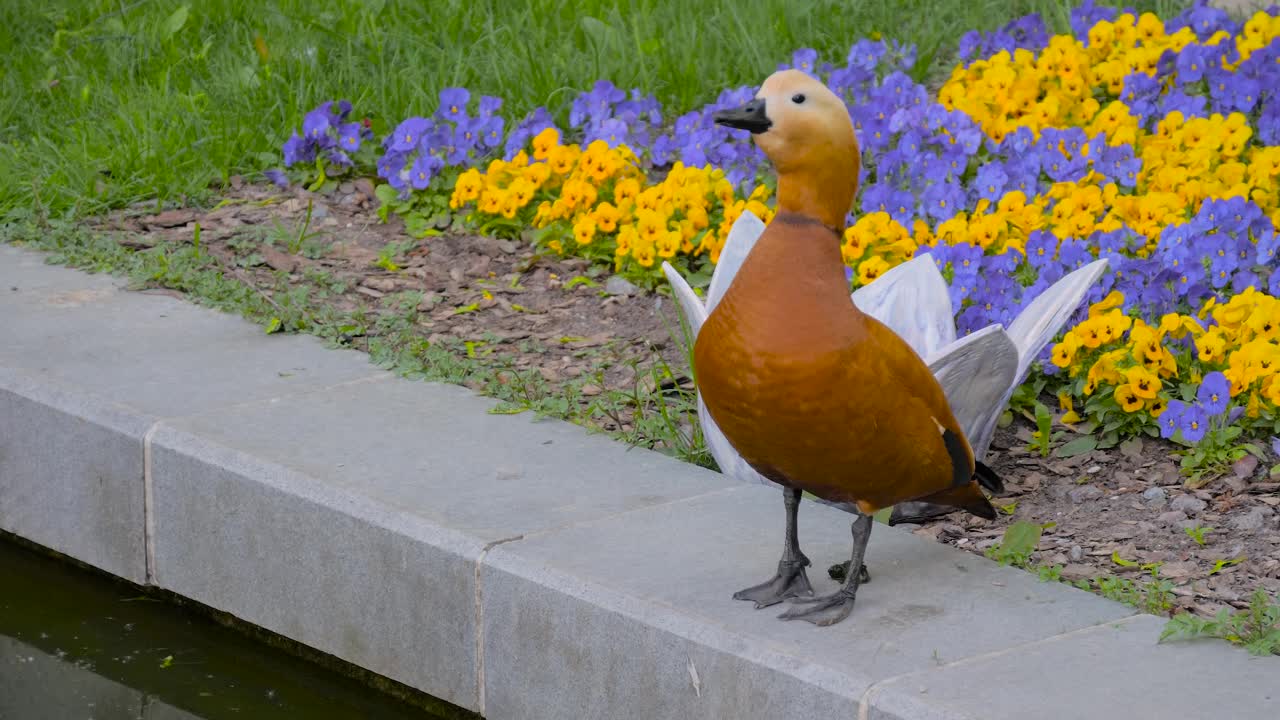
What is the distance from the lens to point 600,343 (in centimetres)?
424

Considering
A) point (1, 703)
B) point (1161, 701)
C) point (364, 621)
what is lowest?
point (1, 703)

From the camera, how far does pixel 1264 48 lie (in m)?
5.15

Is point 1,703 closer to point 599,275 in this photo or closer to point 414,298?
point 414,298

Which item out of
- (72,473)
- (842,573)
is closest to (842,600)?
(842,573)

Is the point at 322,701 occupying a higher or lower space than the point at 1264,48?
lower

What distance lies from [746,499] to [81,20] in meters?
4.64

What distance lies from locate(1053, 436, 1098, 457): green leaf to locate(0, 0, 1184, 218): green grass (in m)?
2.34

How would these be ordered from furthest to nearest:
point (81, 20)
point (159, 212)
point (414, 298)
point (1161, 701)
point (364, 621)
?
point (81, 20)
point (159, 212)
point (414, 298)
point (364, 621)
point (1161, 701)

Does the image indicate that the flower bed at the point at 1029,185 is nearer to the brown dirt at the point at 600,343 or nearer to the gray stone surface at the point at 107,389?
the brown dirt at the point at 600,343

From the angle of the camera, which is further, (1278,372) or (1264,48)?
(1264,48)

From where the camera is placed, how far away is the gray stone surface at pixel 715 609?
259 centimetres

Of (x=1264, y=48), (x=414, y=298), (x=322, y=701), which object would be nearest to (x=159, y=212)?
(x=414, y=298)

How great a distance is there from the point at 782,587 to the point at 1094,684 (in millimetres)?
537

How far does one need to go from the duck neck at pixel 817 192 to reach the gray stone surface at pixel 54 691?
173 cm
